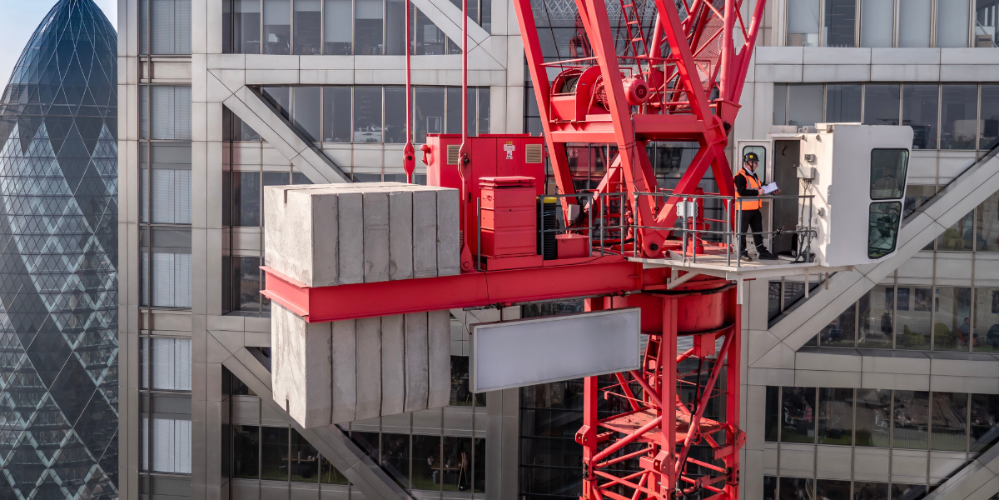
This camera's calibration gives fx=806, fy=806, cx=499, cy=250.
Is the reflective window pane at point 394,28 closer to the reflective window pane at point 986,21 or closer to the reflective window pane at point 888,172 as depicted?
the reflective window pane at point 888,172

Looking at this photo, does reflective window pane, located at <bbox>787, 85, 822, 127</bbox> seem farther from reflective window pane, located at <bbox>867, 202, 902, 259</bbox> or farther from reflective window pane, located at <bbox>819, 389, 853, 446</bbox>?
reflective window pane, located at <bbox>867, 202, 902, 259</bbox>

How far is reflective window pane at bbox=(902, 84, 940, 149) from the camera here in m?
26.8

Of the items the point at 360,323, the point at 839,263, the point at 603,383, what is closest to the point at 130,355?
the point at 603,383

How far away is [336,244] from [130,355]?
20570 mm

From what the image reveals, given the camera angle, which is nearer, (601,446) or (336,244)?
(336,244)

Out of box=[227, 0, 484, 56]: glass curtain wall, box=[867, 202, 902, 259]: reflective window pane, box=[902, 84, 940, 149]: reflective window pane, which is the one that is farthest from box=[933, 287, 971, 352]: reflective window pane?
box=[227, 0, 484, 56]: glass curtain wall

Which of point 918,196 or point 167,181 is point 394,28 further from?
point 918,196

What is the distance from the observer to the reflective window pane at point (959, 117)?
2673cm

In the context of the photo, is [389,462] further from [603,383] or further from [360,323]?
[360,323]

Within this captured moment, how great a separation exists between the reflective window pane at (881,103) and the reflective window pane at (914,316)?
5.76 meters

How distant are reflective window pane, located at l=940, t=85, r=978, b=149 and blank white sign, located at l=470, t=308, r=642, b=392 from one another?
1690cm

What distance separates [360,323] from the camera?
1351 cm

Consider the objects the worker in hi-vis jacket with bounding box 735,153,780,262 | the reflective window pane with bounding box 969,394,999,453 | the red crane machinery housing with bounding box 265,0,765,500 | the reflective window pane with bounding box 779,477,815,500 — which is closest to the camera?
the red crane machinery housing with bounding box 265,0,765,500

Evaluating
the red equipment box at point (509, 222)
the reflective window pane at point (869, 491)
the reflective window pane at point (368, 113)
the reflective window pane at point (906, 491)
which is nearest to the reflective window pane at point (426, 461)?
the reflective window pane at point (368, 113)
